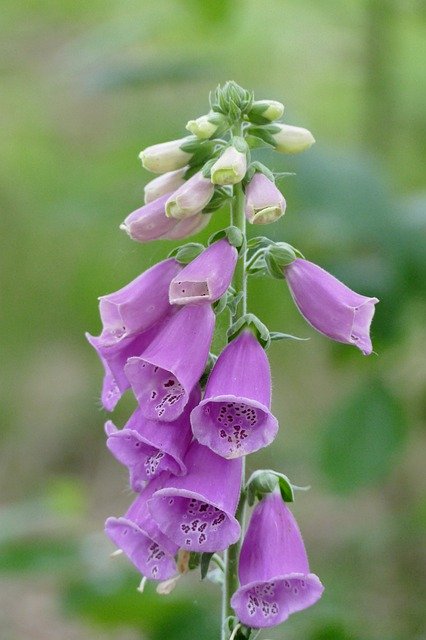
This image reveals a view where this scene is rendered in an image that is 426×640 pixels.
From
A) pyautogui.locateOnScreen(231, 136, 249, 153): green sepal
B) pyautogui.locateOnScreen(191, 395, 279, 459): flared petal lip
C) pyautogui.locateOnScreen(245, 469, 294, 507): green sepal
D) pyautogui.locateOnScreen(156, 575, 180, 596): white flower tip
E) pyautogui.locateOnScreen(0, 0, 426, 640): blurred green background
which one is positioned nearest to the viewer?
pyautogui.locateOnScreen(191, 395, 279, 459): flared petal lip

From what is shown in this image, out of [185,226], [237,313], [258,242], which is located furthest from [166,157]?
[237,313]

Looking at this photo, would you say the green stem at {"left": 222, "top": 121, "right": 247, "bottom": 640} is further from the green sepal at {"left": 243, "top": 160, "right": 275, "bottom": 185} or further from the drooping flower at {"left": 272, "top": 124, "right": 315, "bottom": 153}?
the drooping flower at {"left": 272, "top": 124, "right": 315, "bottom": 153}

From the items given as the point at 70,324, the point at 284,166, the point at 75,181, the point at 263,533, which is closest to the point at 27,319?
the point at 70,324

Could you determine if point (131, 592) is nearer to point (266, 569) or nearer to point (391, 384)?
point (391, 384)

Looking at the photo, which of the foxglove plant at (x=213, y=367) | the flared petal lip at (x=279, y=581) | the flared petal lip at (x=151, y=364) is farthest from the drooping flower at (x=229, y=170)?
the flared petal lip at (x=279, y=581)

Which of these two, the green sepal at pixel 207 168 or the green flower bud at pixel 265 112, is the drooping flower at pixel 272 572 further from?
the green flower bud at pixel 265 112

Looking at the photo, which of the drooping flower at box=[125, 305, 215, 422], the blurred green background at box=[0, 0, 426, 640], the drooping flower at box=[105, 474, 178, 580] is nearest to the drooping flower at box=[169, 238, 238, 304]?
the drooping flower at box=[125, 305, 215, 422]
